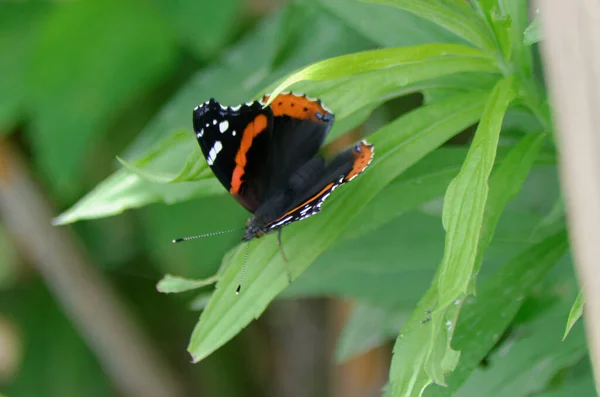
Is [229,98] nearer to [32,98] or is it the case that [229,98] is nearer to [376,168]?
[376,168]

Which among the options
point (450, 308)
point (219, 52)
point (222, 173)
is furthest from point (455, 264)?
point (219, 52)

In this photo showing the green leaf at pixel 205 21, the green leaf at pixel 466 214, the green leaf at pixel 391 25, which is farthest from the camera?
the green leaf at pixel 205 21

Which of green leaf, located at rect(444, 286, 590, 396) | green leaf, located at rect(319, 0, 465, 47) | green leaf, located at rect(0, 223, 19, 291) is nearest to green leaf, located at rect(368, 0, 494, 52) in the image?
green leaf, located at rect(319, 0, 465, 47)

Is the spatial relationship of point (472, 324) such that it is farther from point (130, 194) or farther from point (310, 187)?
point (130, 194)

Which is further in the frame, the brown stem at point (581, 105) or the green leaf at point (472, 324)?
the green leaf at point (472, 324)

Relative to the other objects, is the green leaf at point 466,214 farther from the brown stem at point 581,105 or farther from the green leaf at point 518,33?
the brown stem at point 581,105

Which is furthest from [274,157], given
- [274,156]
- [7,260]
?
[7,260]

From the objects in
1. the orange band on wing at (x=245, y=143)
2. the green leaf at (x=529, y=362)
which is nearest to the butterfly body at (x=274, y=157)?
the orange band on wing at (x=245, y=143)

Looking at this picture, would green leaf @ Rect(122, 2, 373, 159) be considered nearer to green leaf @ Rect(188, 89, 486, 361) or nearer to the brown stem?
green leaf @ Rect(188, 89, 486, 361)
